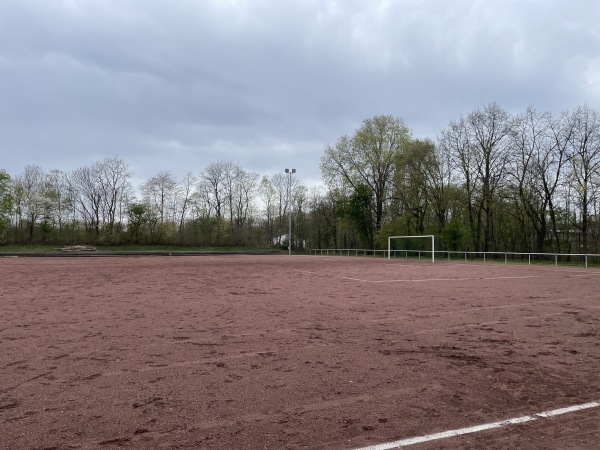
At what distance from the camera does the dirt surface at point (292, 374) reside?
3551mm

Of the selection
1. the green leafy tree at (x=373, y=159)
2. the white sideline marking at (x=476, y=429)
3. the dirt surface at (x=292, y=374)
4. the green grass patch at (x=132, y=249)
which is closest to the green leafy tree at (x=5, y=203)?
the green grass patch at (x=132, y=249)

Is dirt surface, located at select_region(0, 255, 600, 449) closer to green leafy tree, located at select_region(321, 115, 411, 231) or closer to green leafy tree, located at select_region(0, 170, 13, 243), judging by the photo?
green leafy tree, located at select_region(321, 115, 411, 231)

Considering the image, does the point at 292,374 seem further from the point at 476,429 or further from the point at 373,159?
the point at 373,159

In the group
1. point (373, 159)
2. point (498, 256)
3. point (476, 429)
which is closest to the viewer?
point (476, 429)

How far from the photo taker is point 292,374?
5.15m

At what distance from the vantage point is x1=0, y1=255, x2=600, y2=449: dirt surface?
355cm

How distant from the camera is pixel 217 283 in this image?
1664cm

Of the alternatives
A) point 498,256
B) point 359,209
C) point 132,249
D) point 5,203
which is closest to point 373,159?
point 359,209

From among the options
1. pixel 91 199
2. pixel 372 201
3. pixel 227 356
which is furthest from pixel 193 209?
pixel 227 356

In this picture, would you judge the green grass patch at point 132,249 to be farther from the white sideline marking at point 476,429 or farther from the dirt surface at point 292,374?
the white sideline marking at point 476,429

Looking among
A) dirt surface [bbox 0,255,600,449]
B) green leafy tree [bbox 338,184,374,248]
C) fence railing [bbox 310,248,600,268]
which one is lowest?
dirt surface [bbox 0,255,600,449]

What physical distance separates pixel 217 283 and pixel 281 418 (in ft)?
43.2

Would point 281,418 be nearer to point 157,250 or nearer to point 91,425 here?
point 91,425

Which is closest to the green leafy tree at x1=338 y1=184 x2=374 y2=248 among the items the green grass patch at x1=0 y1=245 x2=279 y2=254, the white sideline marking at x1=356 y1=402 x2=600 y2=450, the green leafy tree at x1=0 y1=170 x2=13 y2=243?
the green grass patch at x1=0 y1=245 x2=279 y2=254
